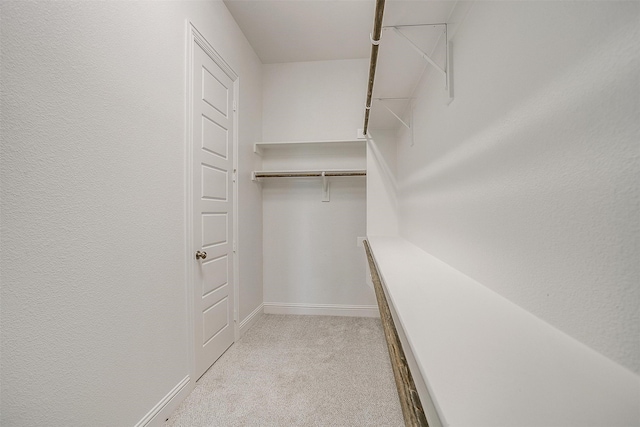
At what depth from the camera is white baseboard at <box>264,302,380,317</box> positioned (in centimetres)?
306

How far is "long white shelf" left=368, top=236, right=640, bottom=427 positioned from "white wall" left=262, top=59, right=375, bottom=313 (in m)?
2.41

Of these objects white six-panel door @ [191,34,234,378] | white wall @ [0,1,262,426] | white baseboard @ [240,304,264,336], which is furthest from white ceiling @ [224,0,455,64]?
white baseboard @ [240,304,264,336]

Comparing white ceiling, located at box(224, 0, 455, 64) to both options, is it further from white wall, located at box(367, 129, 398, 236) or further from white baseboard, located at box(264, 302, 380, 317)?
white baseboard, located at box(264, 302, 380, 317)

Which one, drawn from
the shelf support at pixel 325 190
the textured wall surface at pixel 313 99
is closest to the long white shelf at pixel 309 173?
the shelf support at pixel 325 190

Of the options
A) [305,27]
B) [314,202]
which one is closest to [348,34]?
[305,27]

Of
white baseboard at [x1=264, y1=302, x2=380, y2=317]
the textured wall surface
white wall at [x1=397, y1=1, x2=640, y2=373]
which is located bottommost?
white baseboard at [x1=264, y1=302, x2=380, y2=317]

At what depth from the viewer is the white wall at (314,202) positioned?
3.05m

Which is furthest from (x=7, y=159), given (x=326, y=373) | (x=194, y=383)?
(x=326, y=373)

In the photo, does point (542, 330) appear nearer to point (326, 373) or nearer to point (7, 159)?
point (7, 159)

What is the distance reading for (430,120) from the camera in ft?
5.09

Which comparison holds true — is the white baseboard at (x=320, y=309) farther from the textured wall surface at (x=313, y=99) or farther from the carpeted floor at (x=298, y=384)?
the textured wall surface at (x=313, y=99)

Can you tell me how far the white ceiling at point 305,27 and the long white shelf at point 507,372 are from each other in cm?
245

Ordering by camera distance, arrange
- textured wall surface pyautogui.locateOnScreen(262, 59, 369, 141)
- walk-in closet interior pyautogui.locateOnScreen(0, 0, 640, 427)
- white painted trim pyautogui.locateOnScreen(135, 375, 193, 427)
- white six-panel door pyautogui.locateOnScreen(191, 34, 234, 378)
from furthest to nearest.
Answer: textured wall surface pyautogui.locateOnScreen(262, 59, 369, 141) → white six-panel door pyautogui.locateOnScreen(191, 34, 234, 378) → white painted trim pyautogui.locateOnScreen(135, 375, 193, 427) → walk-in closet interior pyautogui.locateOnScreen(0, 0, 640, 427)

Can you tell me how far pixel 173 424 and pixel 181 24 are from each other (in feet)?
7.41
